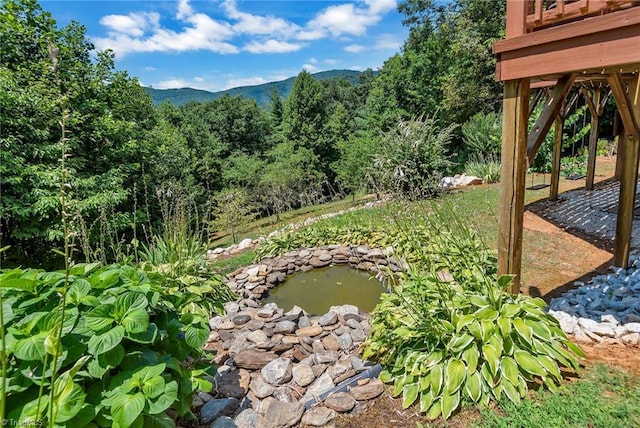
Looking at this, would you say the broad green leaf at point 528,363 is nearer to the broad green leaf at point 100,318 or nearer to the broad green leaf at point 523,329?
the broad green leaf at point 523,329

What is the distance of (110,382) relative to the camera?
1.20 meters

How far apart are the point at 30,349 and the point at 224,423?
1120 millimetres

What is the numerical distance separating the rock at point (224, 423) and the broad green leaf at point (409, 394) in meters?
0.93

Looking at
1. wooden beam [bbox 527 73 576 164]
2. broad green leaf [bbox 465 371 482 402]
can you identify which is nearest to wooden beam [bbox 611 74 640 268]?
wooden beam [bbox 527 73 576 164]

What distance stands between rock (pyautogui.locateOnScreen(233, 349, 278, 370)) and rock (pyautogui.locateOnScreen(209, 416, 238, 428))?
504mm

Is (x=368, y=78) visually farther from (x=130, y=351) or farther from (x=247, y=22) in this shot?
(x=130, y=351)

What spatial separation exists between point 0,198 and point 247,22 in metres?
5.35

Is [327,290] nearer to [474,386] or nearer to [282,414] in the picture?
[282,414]

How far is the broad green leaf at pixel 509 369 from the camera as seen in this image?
1.78 metres

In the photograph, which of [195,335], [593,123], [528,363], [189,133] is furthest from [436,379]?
[189,133]

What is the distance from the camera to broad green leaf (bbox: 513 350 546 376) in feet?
5.89

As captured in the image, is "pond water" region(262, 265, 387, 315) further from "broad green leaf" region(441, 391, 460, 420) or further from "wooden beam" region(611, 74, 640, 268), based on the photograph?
"wooden beam" region(611, 74, 640, 268)

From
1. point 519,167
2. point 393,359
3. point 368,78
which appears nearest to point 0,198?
point 393,359

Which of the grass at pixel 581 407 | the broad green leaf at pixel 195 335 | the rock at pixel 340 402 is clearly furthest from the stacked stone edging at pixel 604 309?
the broad green leaf at pixel 195 335
